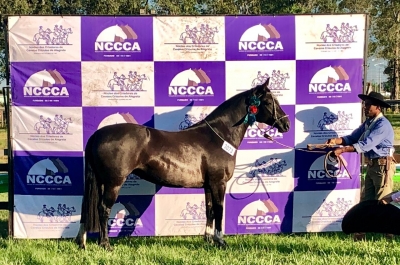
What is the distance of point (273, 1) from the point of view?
2925 centimetres

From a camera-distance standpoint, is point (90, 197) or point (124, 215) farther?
point (124, 215)

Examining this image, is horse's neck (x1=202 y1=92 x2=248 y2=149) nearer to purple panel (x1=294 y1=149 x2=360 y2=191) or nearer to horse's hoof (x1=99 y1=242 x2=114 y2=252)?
purple panel (x1=294 y1=149 x2=360 y2=191)

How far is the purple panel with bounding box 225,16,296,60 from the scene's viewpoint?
6.27 m

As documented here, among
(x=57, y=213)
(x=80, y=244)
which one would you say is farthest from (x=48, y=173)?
(x=80, y=244)

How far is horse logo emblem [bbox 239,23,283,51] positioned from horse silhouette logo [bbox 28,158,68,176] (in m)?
2.94

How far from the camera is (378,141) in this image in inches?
219

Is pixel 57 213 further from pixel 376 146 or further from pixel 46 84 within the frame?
pixel 376 146

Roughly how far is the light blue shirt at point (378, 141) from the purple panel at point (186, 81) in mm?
1958

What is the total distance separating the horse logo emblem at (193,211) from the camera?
6.44 meters

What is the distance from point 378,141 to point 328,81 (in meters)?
1.23

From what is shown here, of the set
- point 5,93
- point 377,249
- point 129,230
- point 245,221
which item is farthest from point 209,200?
point 5,93

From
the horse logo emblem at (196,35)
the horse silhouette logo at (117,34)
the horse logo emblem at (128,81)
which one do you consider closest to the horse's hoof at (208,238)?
the horse logo emblem at (128,81)

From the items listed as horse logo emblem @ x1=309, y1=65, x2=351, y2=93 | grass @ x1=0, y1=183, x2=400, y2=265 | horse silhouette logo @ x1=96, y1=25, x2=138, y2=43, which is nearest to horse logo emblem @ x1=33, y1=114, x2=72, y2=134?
horse silhouette logo @ x1=96, y1=25, x2=138, y2=43

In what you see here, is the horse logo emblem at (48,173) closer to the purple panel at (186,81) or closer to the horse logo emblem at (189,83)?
the purple panel at (186,81)
